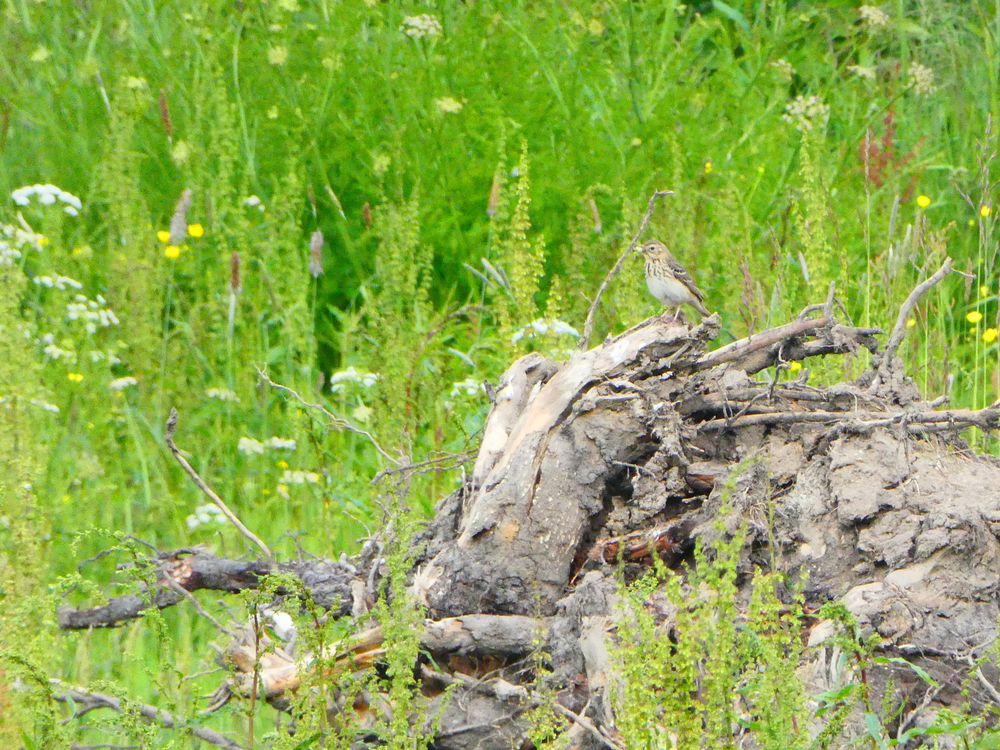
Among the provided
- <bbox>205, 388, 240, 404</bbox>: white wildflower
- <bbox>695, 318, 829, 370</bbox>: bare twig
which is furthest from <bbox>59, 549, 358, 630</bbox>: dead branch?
<bbox>205, 388, 240, 404</bbox>: white wildflower

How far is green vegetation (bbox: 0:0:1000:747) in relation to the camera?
17.7ft

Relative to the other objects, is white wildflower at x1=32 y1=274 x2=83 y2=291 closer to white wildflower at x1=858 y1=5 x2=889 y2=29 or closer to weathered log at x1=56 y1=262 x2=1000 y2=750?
weathered log at x1=56 y1=262 x2=1000 y2=750

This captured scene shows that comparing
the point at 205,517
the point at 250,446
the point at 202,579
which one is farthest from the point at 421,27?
the point at 202,579

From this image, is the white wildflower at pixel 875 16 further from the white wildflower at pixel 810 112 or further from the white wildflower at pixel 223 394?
the white wildflower at pixel 223 394

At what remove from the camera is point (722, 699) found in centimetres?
263

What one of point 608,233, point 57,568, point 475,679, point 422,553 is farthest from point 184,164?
point 475,679

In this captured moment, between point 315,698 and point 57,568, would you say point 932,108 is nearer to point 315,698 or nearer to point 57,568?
point 57,568

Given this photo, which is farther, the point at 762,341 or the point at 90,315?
the point at 90,315

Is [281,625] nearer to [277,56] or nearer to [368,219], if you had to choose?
[368,219]

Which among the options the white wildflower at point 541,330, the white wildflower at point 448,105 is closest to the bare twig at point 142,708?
the white wildflower at point 541,330

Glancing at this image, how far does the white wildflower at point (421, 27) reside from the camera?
715 cm

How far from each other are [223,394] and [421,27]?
6.98 feet

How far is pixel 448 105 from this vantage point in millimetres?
6809

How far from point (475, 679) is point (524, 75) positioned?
4.39m
